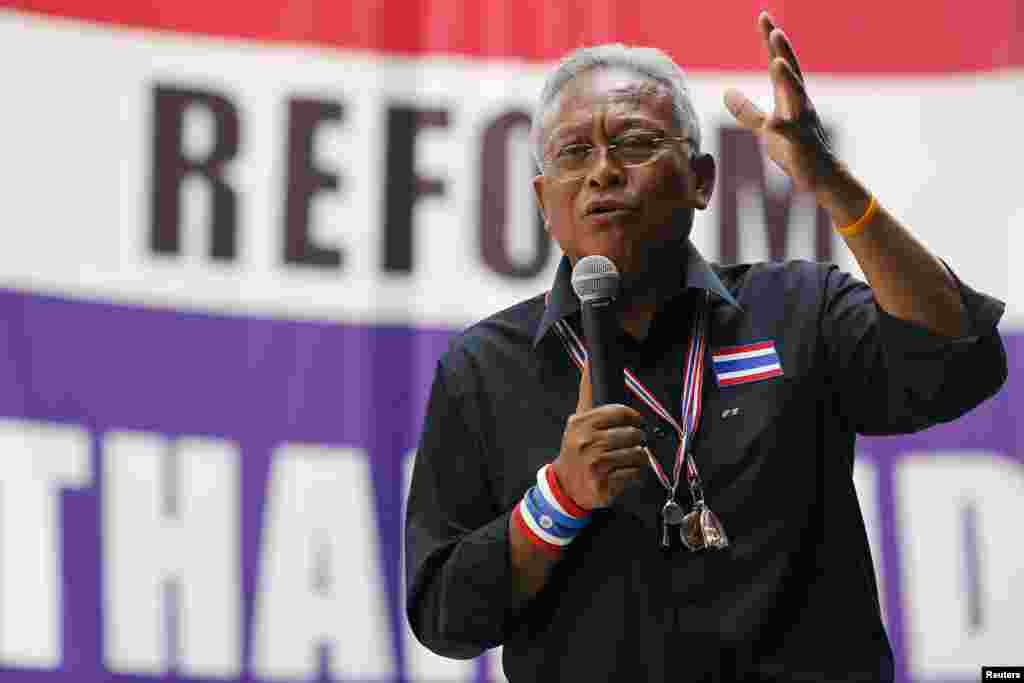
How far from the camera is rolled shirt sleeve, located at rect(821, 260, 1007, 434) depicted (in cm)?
151

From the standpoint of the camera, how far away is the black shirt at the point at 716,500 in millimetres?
1532

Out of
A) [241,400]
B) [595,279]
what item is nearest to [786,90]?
[595,279]

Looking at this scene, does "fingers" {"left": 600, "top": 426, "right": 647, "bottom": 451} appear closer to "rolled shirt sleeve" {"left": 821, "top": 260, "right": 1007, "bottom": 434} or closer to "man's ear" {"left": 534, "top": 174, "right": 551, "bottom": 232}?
"rolled shirt sleeve" {"left": 821, "top": 260, "right": 1007, "bottom": 434}

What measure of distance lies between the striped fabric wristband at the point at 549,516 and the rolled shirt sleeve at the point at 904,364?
1.30 ft

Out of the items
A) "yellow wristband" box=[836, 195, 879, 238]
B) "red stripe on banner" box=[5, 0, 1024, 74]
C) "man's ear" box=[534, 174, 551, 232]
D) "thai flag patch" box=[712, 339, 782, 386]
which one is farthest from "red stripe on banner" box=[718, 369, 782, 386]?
"red stripe on banner" box=[5, 0, 1024, 74]

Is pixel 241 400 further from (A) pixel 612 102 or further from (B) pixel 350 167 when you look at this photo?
(A) pixel 612 102

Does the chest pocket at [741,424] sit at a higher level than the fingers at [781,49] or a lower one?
lower

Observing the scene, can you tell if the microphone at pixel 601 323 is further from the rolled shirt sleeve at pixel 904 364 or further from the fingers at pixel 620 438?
the rolled shirt sleeve at pixel 904 364

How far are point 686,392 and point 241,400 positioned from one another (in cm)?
214

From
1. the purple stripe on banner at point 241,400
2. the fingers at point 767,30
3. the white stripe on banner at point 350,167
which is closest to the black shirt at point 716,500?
the fingers at point 767,30

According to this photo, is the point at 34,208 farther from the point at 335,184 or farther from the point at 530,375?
the point at 530,375

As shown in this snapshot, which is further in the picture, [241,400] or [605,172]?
[241,400]

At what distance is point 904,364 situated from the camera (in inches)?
60.5

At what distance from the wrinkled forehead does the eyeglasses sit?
2cm
